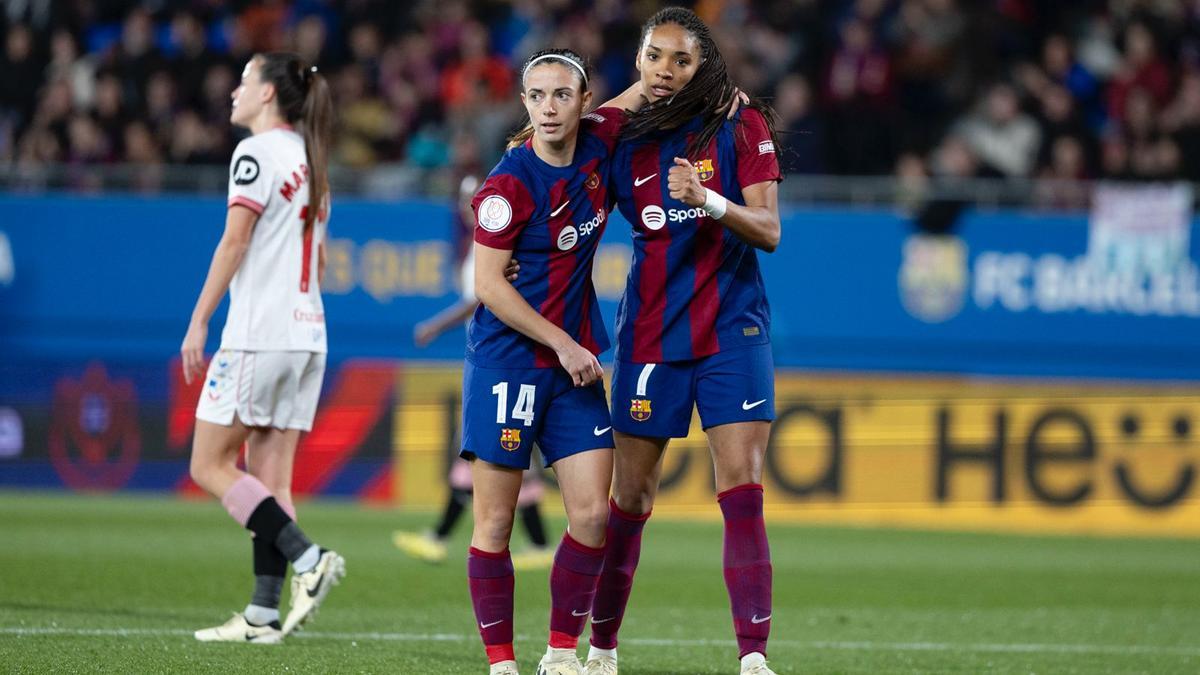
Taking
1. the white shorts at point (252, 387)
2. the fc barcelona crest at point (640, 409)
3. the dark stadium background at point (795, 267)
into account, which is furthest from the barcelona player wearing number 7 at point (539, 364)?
the dark stadium background at point (795, 267)

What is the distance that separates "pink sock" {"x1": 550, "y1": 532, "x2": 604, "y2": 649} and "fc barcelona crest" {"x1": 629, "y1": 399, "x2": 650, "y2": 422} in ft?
1.56

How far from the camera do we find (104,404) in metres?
13.9

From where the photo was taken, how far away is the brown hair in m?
6.88

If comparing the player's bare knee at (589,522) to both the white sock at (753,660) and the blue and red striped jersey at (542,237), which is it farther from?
the white sock at (753,660)

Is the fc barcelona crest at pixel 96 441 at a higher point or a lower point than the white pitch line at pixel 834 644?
higher

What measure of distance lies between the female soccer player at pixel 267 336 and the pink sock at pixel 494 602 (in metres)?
1.29

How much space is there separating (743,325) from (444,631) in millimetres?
2387

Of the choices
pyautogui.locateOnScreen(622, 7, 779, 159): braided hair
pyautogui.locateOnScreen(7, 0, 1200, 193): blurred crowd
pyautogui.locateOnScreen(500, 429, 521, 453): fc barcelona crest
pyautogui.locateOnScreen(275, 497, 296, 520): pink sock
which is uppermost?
pyautogui.locateOnScreen(7, 0, 1200, 193): blurred crowd

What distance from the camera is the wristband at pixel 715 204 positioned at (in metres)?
5.32

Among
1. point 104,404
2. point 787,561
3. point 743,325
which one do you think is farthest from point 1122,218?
point 743,325

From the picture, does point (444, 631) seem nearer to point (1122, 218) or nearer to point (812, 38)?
point (1122, 218)

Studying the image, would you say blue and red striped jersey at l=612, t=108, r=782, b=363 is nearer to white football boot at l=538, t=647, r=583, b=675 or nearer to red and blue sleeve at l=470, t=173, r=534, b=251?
red and blue sleeve at l=470, t=173, r=534, b=251

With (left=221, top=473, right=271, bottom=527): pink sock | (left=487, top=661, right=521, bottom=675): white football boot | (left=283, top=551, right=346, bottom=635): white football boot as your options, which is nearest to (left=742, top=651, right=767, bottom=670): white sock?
(left=487, top=661, right=521, bottom=675): white football boot

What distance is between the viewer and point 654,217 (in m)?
5.64
